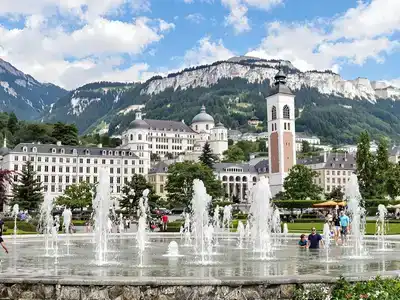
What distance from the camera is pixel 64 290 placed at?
40.3 feet

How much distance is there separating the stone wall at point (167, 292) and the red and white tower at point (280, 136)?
110 meters

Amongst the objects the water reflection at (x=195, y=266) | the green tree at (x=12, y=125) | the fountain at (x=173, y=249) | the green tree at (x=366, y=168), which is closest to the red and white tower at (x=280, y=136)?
the green tree at (x=366, y=168)

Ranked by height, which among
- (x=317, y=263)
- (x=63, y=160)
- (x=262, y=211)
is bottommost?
(x=317, y=263)

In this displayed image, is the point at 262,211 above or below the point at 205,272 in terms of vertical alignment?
above

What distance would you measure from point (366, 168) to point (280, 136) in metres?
40.1

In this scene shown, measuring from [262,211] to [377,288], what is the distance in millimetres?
16953

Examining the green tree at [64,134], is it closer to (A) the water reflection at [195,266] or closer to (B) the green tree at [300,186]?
(B) the green tree at [300,186]

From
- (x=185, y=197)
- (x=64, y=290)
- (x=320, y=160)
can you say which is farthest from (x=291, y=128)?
(x=64, y=290)

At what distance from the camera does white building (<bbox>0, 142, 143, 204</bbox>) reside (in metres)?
120

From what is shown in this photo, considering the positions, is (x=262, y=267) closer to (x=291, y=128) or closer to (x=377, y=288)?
(x=377, y=288)

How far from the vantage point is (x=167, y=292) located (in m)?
12.2

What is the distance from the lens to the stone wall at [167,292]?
12.1 m

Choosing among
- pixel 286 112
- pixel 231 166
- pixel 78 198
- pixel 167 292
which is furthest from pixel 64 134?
pixel 167 292

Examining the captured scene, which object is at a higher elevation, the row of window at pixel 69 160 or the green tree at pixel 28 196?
the row of window at pixel 69 160
